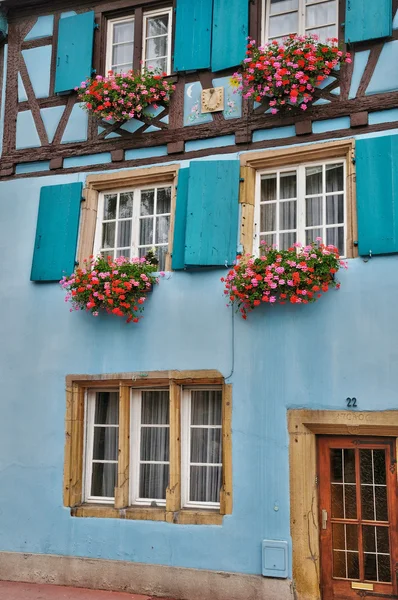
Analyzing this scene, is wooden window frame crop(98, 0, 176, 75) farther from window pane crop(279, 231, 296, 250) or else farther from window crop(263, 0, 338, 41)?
window pane crop(279, 231, 296, 250)

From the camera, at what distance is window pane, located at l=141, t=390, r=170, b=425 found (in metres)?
8.26

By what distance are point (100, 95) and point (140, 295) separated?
2624mm

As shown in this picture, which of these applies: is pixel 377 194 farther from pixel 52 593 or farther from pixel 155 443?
pixel 52 593

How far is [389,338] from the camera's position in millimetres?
7125

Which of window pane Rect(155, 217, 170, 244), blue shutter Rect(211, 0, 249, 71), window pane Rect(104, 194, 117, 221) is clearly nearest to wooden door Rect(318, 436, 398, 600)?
window pane Rect(155, 217, 170, 244)

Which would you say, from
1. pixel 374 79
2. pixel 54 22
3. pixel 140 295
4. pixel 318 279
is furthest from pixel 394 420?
pixel 54 22

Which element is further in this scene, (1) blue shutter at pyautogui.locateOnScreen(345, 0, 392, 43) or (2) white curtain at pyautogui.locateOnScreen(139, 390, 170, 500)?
(2) white curtain at pyautogui.locateOnScreen(139, 390, 170, 500)

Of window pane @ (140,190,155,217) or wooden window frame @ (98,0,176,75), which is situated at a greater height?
wooden window frame @ (98,0,176,75)

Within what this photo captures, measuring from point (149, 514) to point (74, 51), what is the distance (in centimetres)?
600

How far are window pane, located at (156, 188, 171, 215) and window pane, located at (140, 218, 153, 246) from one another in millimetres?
181

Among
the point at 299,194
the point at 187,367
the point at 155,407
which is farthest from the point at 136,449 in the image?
the point at 299,194

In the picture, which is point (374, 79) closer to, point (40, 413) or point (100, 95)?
point (100, 95)

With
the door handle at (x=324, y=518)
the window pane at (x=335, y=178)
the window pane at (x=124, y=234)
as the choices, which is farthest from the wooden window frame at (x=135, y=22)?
the door handle at (x=324, y=518)

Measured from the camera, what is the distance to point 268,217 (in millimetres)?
8234
